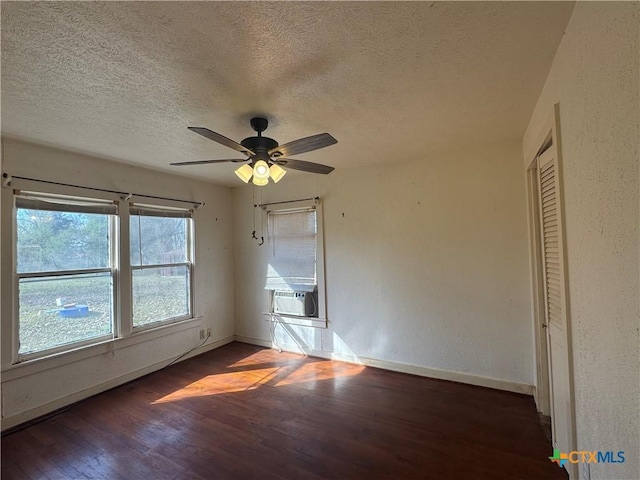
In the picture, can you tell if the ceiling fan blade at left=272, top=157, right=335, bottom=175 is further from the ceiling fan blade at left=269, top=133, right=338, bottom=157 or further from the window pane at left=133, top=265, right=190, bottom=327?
the window pane at left=133, top=265, right=190, bottom=327

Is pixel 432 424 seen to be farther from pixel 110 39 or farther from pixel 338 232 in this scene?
pixel 110 39

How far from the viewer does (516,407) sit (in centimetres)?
260

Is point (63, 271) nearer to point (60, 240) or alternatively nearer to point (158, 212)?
point (60, 240)

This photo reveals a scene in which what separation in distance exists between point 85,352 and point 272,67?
10.5 ft

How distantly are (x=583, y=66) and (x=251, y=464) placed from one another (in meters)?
2.80

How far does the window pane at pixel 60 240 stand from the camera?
2.60m

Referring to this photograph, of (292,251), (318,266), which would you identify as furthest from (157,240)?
(318,266)

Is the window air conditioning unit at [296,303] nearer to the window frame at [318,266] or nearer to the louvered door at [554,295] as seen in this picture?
the window frame at [318,266]

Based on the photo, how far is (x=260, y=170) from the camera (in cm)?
202

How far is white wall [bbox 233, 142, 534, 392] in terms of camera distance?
290 cm

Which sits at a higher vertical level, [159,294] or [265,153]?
[265,153]

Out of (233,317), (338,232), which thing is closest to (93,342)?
(233,317)

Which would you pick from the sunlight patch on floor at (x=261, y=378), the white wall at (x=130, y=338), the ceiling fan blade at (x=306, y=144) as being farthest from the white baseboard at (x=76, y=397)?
the ceiling fan blade at (x=306, y=144)

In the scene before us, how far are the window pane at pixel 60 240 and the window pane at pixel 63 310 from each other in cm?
13
